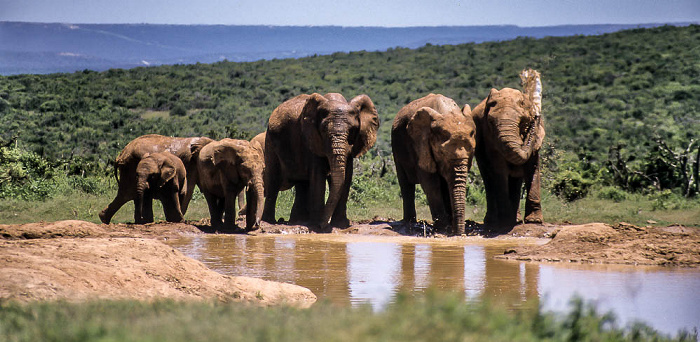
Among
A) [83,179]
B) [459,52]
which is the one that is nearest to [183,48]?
[459,52]

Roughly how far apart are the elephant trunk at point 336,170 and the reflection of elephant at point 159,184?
284 cm

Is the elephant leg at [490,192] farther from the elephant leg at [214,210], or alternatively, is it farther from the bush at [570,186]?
the elephant leg at [214,210]

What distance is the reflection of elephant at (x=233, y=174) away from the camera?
612 inches

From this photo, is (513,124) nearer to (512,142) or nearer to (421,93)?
(512,142)

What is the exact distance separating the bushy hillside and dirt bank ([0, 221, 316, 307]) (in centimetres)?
1383

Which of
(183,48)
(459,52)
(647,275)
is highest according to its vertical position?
(183,48)

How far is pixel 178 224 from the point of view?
15.6m

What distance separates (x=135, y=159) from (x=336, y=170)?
13.4 feet

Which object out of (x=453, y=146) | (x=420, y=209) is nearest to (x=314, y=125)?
(x=453, y=146)

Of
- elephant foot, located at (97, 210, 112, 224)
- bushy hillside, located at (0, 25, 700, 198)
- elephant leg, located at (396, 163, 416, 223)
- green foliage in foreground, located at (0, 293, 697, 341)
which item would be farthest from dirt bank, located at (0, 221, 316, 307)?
bushy hillside, located at (0, 25, 700, 198)

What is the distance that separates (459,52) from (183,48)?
9522 cm

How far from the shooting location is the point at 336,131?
1599 centimetres

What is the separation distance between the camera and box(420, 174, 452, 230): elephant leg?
15.8 m

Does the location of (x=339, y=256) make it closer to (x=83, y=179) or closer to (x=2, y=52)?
(x=83, y=179)
